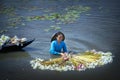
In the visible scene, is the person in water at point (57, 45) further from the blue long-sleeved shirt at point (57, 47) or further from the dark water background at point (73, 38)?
the dark water background at point (73, 38)

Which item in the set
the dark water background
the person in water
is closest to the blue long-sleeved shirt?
the person in water

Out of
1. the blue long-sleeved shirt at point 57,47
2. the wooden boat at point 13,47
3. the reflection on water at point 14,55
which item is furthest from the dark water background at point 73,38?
the blue long-sleeved shirt at point 57,47

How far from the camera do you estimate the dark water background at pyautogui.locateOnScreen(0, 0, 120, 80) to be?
8641mm

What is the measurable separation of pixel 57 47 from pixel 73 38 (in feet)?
5.31

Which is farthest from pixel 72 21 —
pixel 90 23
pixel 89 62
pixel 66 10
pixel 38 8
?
pixel 89 62

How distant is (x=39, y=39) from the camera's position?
1150 centimetres

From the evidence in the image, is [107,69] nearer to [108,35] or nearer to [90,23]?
[108,35]

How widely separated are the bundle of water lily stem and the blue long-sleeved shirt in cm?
51

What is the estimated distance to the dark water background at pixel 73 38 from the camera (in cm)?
864

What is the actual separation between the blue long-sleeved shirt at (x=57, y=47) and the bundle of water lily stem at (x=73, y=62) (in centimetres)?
51

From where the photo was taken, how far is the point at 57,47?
9.89 meters

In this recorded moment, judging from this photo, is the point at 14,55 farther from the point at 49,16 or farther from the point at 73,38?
the point at 49,16

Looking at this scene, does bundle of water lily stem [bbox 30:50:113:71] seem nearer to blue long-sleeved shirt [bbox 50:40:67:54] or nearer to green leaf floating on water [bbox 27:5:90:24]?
blue long-sleeved shirt [bbox 50:40:67:54]

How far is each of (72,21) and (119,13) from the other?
2.34 metres
